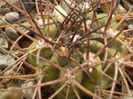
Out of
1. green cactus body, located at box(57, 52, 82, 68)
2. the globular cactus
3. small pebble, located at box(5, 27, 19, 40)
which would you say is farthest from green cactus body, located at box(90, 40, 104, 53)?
small pebble, located at box(5, 27, 19, 40)

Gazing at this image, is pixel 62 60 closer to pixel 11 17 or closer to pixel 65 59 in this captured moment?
pixel 65 59

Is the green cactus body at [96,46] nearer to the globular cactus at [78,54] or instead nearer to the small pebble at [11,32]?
the globular cactus at [78,54]

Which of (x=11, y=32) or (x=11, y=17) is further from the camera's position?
(x=11, y=17)

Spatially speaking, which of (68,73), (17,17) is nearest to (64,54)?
(68,73)

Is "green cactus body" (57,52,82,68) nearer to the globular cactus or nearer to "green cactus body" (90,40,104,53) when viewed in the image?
the globular cactus

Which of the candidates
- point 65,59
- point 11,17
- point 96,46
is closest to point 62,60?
point 65,59

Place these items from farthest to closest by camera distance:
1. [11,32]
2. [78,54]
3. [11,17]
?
[11,17], [11,32], [78,54]

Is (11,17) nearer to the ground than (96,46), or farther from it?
farther from it

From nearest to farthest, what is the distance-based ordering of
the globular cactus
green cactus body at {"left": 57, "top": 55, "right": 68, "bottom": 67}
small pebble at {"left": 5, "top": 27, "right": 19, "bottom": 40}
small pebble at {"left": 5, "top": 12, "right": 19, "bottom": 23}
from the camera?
the globular cactus
green cactus body at {"left": 57, "top": 55, "right": 68, "bottom": 67}
small pebble at {"left": 5, "top": 27, "right": 19, "bottom": 40}
small pebble at {"left": 5, "top": 12, "right": 19, "bottom": 23}

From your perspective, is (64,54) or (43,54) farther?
(43,54)

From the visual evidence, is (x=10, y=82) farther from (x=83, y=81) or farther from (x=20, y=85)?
(x=83, y=81)

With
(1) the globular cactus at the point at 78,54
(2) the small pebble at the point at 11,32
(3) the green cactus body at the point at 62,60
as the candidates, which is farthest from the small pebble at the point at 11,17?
(3) the green cactus body at the point at 62,60
